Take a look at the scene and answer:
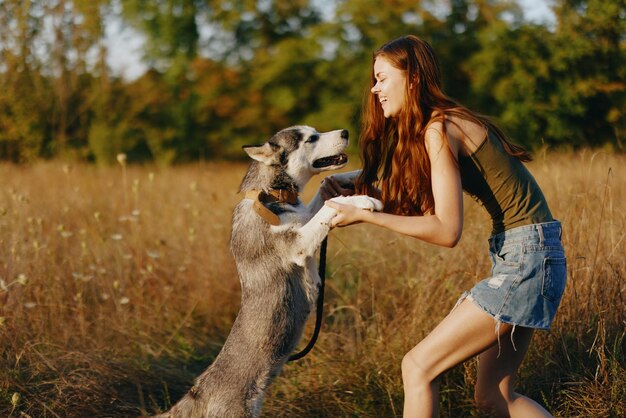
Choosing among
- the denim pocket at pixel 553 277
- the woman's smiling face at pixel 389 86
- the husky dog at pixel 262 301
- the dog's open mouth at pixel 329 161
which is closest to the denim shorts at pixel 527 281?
the denim pocket at pixel 553 277

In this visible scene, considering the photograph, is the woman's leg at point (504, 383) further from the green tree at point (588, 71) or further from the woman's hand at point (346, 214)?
the green tree at point (588, 71)

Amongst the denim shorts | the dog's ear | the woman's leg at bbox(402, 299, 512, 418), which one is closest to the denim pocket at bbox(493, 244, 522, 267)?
the denim shorts

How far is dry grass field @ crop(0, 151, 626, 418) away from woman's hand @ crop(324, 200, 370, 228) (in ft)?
4.11

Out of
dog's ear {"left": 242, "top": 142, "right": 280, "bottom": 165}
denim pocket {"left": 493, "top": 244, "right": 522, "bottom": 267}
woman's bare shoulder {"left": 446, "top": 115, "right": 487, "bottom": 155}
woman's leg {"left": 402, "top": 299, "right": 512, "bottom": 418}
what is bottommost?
woman's leg {"left": 402, "top": 299, "right": 512, "bottom": 418}

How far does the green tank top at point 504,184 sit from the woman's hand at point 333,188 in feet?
2.89

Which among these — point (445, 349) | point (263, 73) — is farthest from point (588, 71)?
point (445, 349)

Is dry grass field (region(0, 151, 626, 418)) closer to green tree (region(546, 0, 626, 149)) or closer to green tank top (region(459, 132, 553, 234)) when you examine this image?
green tank top (region(459, 132, 553, 234))

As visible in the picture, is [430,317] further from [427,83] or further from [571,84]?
[571,84]

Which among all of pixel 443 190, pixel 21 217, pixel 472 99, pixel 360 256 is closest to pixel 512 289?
pixel 443 190

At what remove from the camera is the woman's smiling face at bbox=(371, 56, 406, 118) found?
3.03 meters

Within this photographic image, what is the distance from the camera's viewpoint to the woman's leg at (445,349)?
2787mm

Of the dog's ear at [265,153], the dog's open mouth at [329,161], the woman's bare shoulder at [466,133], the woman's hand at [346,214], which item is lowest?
the woman's hand at [346,214]

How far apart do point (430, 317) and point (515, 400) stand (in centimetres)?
124

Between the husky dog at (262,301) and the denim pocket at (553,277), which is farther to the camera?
the husky dog at (262,301)
